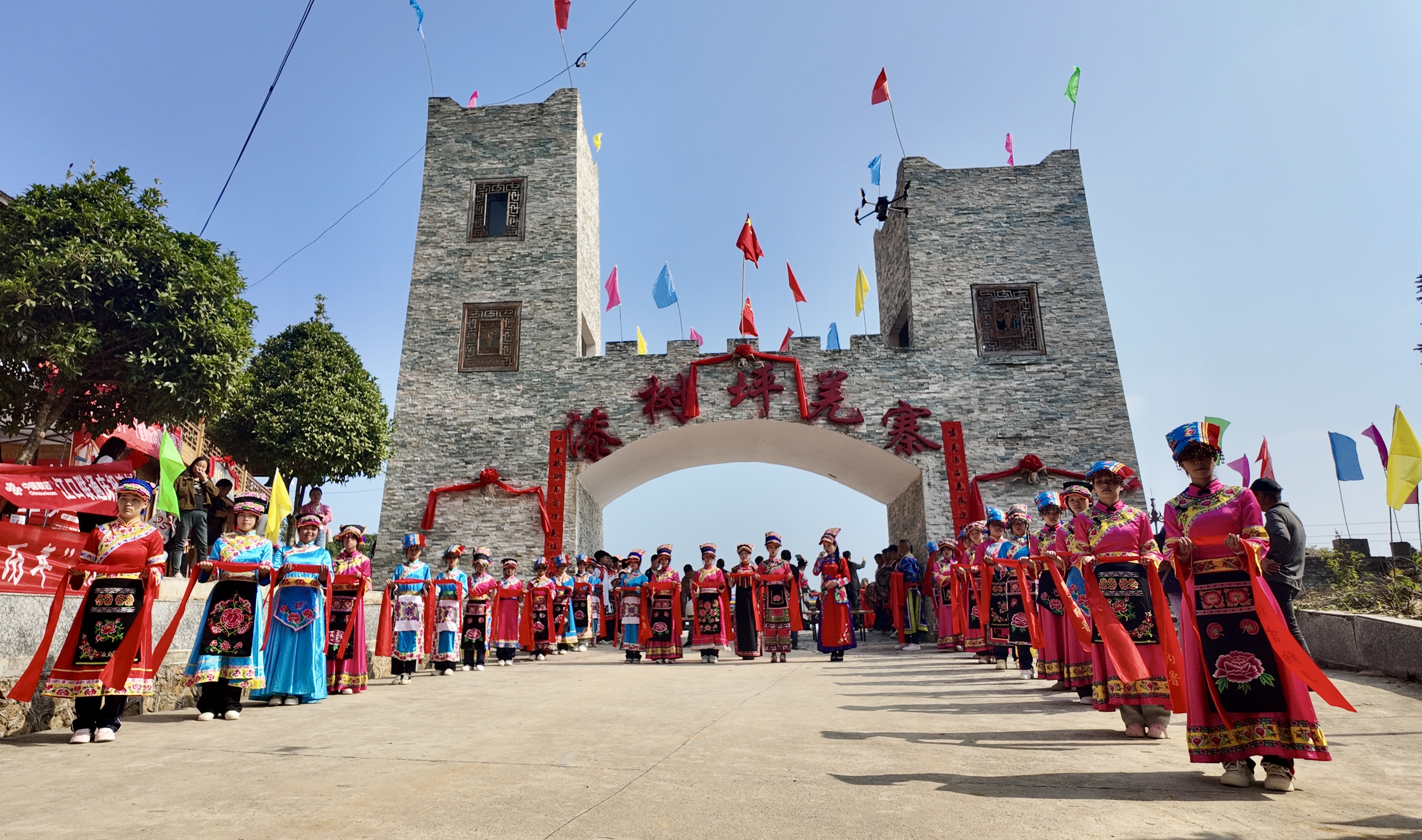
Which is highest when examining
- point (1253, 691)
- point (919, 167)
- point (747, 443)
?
point (919, 167)

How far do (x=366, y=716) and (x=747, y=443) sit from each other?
12.3 meters

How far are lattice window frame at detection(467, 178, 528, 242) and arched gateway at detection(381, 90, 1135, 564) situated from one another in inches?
1.6

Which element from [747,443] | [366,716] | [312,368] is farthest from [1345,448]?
[312,368]

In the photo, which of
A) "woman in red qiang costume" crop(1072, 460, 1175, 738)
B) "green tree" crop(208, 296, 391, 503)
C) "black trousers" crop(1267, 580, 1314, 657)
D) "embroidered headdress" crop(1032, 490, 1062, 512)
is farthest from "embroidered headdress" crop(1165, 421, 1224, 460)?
"green tree" crop(208, 296, 391, 503)

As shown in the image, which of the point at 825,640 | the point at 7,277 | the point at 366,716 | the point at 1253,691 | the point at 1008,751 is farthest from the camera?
the point at 825,640

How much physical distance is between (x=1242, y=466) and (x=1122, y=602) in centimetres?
1042

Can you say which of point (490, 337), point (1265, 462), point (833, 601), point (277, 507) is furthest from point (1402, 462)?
point (490, 337)

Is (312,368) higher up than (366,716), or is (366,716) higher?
(312,368)

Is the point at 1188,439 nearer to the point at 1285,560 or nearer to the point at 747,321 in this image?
the point at 1285,560

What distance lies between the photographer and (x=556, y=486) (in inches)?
590

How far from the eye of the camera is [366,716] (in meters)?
5.42

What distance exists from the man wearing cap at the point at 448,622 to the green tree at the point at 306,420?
22.7 ft

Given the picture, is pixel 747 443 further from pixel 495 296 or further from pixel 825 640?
pixel 825 640

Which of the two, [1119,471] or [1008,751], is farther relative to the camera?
[1119,471]
